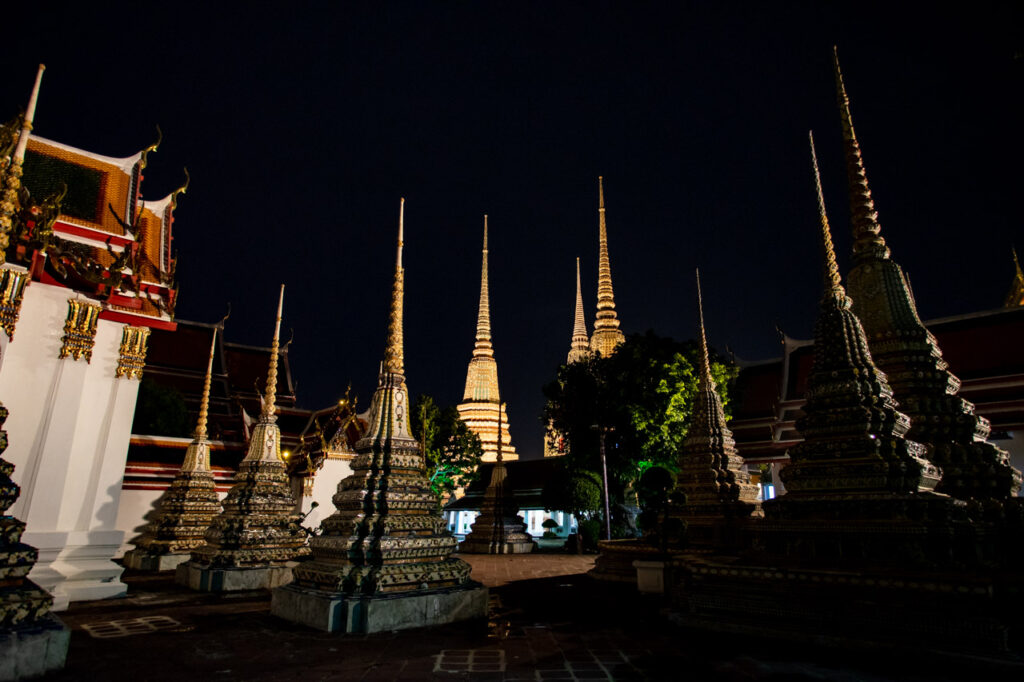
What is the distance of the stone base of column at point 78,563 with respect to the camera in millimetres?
7828

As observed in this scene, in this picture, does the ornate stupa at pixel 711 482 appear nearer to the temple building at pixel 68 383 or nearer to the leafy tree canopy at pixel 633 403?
the leafy tree canopy at pixel 633 403

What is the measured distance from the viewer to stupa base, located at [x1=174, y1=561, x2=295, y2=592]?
9.47 meters

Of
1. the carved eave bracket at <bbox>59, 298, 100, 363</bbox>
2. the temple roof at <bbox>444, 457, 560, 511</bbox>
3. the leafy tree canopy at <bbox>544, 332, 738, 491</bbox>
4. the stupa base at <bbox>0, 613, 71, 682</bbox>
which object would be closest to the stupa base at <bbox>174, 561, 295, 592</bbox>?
the carved eave bracket at <bbox>59, 298, 100, 363</bbox>

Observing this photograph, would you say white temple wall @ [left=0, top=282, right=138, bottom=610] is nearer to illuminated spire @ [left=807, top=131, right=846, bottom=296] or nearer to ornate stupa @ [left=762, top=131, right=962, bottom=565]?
ornate stupa @ [left=762, top=131, right=962, bottom=565]

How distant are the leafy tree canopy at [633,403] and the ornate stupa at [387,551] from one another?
42.4ft

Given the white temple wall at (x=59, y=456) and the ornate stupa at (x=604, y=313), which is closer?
the white temple wall at (x=59, y=456)

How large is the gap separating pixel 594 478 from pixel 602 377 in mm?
4104

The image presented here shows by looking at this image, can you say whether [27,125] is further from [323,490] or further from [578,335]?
[578,335]

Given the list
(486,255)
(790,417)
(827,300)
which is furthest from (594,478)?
(486,255)

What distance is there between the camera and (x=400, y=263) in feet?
26.5

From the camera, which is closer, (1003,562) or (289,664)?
(289,664)

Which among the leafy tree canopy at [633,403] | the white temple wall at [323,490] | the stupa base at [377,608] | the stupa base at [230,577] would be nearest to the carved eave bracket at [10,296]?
the stupa base at [377,608]

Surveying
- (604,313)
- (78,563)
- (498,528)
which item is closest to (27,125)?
(78,563)

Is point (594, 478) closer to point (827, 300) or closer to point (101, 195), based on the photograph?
point (827, 300)
